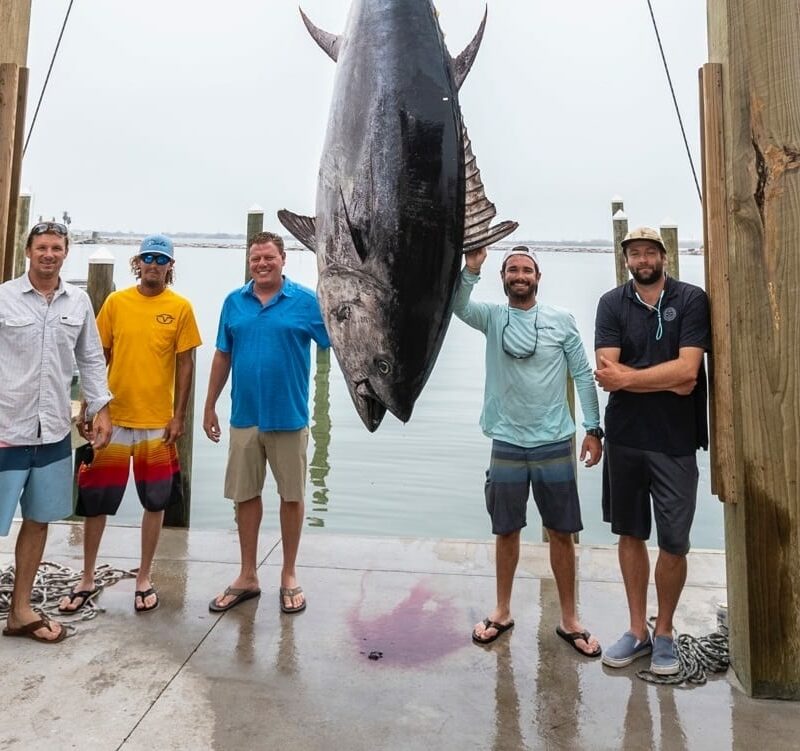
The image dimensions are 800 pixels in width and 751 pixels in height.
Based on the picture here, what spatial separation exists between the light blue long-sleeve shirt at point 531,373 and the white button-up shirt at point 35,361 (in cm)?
→ 165

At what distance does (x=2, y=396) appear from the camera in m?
2.65

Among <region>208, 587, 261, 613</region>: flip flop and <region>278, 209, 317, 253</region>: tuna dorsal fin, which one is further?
<region>208, 587, 261, 613</region>: flip flop

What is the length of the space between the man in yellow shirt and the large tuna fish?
1344mm

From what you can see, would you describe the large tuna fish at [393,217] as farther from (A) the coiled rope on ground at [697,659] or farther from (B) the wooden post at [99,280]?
(B) the wooden post at [99,280]

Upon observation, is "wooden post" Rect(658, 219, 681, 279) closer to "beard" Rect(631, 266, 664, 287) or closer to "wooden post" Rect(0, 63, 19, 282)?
"beard" Rect(631, 266, 664, 287)

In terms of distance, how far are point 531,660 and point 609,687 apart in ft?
1.02

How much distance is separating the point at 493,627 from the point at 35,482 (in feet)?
6.55

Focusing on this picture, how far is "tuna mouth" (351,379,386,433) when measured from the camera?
1.95m

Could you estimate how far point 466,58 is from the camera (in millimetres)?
2174

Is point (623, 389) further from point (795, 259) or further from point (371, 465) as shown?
point (371, 465)

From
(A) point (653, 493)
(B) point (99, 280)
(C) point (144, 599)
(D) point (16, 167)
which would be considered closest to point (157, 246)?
(D) point (16, 167)

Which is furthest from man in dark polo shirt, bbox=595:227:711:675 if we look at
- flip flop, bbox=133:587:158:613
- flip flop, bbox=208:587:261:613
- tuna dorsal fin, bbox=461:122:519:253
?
flip flop, bbox=133:587:158:613

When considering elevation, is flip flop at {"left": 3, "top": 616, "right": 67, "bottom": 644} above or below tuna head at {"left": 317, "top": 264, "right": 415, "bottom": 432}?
below

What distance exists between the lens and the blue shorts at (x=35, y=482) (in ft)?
8.75
